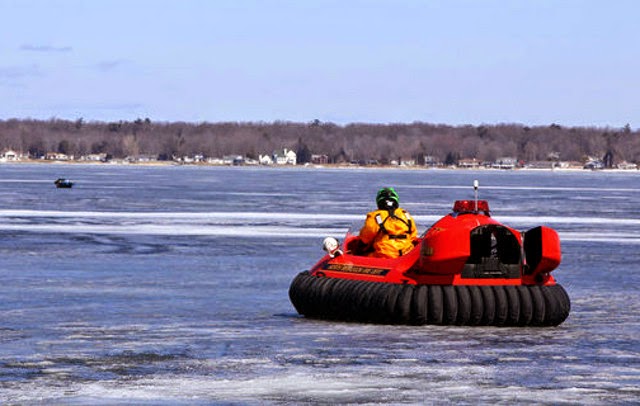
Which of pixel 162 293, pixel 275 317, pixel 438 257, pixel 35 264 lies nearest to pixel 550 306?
pixel 438 257

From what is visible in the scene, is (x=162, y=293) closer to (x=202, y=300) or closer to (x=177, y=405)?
(x=202, y=300)

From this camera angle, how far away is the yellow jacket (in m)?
14.9

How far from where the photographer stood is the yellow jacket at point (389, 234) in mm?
14852

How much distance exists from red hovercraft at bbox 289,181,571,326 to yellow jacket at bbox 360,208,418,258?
0.34 metres

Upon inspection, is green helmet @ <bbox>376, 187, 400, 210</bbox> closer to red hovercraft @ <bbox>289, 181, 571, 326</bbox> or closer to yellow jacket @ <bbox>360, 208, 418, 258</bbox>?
yellow jacket @ <bbox>360, 208, 418, 258</bbox>

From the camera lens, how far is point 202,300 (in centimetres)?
1662

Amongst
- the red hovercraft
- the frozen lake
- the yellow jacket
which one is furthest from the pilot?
the frozen lake

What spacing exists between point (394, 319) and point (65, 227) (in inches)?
785

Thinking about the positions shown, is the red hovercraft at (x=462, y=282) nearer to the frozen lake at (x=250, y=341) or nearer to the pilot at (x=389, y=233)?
the frozen lake at (x=250, y=341)

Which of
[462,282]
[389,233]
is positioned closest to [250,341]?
[462,282]

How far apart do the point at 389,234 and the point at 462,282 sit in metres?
1.29

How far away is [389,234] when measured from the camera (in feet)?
48.9

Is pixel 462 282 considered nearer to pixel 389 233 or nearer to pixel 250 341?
pixel 389 233

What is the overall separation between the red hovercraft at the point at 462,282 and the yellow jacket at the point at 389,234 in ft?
1.12
